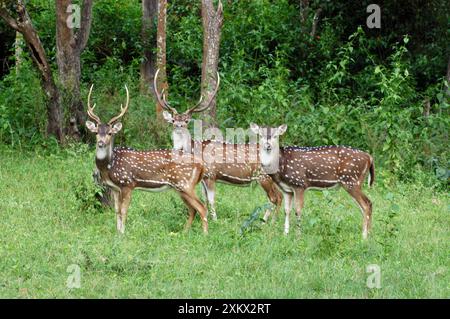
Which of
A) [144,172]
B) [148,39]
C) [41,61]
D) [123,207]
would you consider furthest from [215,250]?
[148,39]

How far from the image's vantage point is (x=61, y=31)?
1619 centimetres

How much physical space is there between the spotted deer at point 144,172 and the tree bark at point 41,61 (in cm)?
397

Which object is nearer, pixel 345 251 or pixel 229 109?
pixel 345 251

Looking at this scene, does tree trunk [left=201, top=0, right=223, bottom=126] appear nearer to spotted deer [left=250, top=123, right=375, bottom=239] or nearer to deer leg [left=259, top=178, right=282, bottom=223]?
deer leg [left=259, top=178, right=282, bottom=223]

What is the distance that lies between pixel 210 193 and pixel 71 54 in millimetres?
4729

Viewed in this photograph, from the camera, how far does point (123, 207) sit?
1174cm

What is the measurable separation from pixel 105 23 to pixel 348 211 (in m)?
9.11

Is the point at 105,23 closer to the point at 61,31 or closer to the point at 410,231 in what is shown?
the point at 61,31

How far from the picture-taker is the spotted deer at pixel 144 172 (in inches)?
468

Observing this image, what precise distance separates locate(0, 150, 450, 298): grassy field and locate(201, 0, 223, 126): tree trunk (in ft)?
8.88

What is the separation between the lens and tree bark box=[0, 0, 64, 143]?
602 inches

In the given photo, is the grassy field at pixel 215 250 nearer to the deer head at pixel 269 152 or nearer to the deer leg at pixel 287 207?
the deer leg at pixel 287 207

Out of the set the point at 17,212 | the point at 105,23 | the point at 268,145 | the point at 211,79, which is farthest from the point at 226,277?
the point at 105,23
